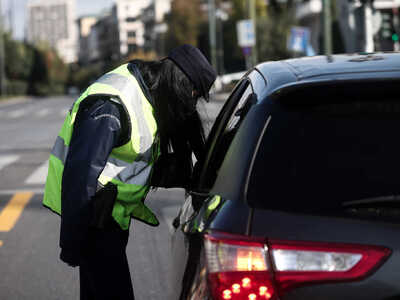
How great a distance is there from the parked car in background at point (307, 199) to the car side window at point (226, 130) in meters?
0.12

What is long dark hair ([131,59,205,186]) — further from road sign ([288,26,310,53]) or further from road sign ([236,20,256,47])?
road sign ([236,20,256,47])

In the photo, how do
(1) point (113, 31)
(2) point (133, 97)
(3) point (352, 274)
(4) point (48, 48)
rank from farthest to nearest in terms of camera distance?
1. (1) point (113, 31)
2. (4) point (48, 48)
3. (2) point (133, 97)
4. (3) point (352, 274)

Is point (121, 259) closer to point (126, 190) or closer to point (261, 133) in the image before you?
point (126, 190)

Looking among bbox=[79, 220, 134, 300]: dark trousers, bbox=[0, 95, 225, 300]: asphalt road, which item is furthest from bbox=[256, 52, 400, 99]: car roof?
bbox=[79, 220, 134, 300]: dark trousers

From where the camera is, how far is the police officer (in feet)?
9.66

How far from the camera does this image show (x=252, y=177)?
2.16 m

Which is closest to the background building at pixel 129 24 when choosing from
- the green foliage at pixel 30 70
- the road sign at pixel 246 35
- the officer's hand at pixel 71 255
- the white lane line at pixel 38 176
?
the green foliage at pixel 30 70

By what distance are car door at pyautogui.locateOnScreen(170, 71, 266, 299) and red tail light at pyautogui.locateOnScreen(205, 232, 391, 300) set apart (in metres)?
0.22

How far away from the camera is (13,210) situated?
909cm

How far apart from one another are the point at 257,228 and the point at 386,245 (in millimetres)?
299

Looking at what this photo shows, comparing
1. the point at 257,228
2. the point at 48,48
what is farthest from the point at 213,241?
the point at 48,48

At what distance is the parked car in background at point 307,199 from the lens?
6.48 ft

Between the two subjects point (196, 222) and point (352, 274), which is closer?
point (352, 274)

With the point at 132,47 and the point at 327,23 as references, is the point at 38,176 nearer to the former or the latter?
the point at 327,23
